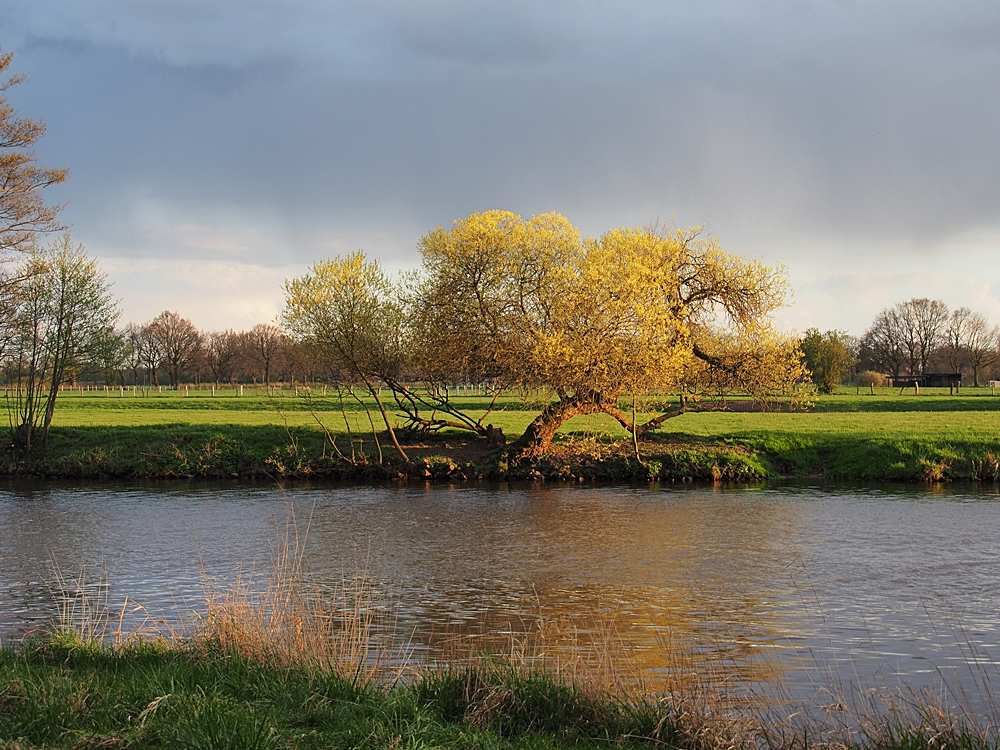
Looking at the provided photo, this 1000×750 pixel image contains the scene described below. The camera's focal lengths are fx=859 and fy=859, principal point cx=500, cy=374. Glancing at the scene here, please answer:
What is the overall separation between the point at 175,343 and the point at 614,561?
361ft

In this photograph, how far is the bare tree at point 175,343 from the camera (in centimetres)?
11494

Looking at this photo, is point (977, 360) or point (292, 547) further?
point (977, 360)

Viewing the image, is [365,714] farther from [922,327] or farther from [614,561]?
[922,327]

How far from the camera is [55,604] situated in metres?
14.1

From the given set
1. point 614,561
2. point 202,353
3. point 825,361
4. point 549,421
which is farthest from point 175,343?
point 614,561

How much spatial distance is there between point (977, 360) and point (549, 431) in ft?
333

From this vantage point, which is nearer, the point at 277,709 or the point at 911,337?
the point at 277,709

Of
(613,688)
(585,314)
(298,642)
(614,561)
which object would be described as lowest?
(614,561)

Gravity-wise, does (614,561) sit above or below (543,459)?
below

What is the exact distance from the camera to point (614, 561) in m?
18.3

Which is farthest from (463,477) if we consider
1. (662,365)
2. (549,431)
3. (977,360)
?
(977,360)

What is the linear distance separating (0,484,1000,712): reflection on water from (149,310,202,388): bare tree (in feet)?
292

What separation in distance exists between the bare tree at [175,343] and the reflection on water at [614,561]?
292 feet

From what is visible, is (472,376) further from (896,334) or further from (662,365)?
(896,334)
